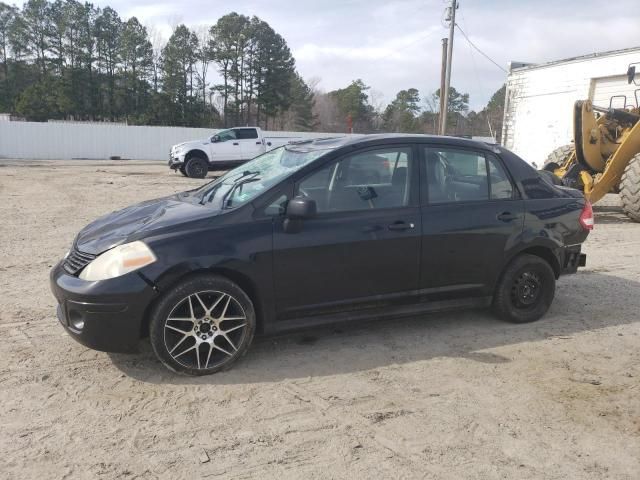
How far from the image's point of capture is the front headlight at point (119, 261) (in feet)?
11.5

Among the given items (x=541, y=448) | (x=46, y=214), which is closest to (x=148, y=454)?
(x=541, y=448)

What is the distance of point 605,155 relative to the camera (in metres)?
11.4

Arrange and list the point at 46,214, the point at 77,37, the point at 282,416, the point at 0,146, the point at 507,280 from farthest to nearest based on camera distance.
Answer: the point at 77,37 → the point at 0,146 → the point at 46,214 → the point at 507,280 → the point at 282,416

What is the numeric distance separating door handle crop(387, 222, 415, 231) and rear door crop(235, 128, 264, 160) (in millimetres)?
16124

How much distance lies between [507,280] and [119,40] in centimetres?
5812

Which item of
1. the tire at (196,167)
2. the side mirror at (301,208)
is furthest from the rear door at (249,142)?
the side mirror at (301,208)

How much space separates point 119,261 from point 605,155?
36.0ft

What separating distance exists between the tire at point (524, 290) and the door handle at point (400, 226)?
114cm

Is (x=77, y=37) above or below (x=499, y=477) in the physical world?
above

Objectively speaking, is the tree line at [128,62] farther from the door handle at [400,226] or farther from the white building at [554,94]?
the door handle at [400,226]

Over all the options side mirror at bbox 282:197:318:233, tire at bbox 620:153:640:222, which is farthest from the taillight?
tire at bbox 620:153:640:222

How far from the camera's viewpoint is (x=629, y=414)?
11.1 feet

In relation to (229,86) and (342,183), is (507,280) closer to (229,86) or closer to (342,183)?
(342,183)

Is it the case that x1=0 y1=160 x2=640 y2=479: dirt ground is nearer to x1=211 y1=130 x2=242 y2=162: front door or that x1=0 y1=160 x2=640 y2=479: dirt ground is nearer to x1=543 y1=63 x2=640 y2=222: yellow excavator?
x1=543 y1=63 x2=640 y2=222: yellow excavator
